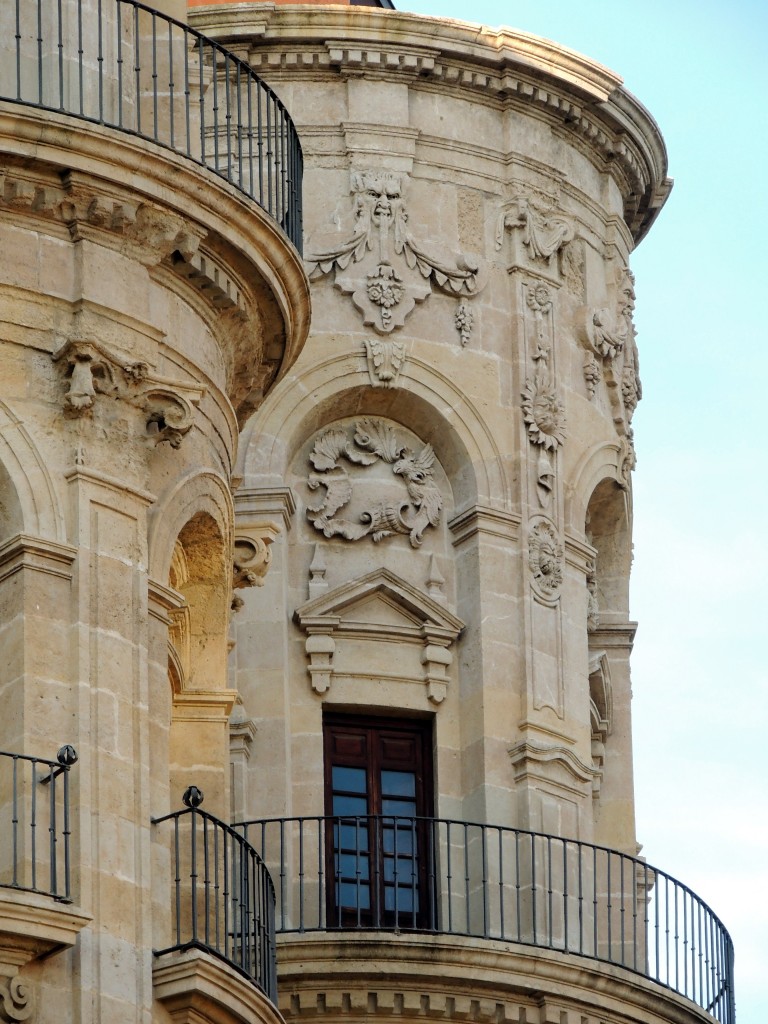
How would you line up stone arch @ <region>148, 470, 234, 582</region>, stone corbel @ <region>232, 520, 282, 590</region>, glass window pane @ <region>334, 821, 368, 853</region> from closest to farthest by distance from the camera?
stone arch @ <region>148, 470, 234, 582</region> → stone corbel @ <region>232, 520, 282, 590</region> → glass window pane @ <region>334, 821, 368, 853</region>

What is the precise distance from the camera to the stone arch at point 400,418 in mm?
34000

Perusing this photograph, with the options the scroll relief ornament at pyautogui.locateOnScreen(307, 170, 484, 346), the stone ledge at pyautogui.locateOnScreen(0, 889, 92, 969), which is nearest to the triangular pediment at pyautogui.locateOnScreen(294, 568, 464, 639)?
the scroll relief ornament at pyautogui.locateOnScreen(307, 170, 484, 346)

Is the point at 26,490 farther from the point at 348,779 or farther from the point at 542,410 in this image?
the point at 542,410

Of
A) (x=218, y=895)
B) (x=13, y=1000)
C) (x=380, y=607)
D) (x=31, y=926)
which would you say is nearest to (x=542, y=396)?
(x=380, y=607)

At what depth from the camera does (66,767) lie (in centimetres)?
2453

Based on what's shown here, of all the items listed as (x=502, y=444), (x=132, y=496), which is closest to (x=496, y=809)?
(x=502, y=444)

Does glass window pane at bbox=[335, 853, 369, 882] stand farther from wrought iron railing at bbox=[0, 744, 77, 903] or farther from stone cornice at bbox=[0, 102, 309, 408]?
wrought iron railing at bbox=[0, 744, 77, 903]

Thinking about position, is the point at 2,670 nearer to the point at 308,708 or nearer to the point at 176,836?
the point at 176,836

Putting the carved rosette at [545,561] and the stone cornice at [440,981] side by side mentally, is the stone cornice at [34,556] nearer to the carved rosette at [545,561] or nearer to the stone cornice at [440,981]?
the stone cornice at [440,981]

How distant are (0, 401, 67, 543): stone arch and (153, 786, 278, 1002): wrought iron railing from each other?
1808mm

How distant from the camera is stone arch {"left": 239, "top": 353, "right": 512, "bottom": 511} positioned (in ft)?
112

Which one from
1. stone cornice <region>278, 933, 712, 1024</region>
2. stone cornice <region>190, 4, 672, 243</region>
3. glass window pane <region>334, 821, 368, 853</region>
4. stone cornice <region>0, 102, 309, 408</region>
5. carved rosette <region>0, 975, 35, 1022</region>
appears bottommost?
carved rosette <region>0, 975, 35, 1022</region>

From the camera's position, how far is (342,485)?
3422 centimetres

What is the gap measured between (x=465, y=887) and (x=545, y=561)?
2.90 meters
